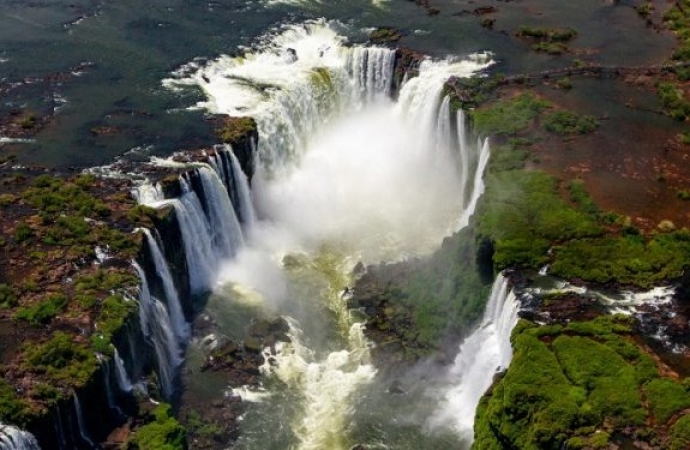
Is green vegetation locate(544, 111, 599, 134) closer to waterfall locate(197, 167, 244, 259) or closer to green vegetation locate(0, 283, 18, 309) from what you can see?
waterfall locate(197, 167, 244, 259)

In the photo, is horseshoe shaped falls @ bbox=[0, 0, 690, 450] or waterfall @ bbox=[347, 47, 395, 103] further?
waterfall @ bbox=[347, 47, 395, 103]

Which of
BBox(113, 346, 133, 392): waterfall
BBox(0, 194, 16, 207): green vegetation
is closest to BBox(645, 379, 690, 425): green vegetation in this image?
BBox(113, 346, 133, 392): waterfall

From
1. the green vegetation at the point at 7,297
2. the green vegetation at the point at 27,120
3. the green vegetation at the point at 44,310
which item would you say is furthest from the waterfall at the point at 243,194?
the green vegetation at the point at 7,297

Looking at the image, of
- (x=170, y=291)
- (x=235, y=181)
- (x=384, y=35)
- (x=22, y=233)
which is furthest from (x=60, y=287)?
(x=384, y=35)

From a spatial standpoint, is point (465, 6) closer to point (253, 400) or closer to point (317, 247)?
point (317, 247)

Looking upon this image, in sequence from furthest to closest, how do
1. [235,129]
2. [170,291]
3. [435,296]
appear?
[235,129], [435,296], [170,291]

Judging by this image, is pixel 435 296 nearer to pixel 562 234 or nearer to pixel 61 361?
pixel 562 234

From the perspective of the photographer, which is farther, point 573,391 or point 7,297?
point 7,297
